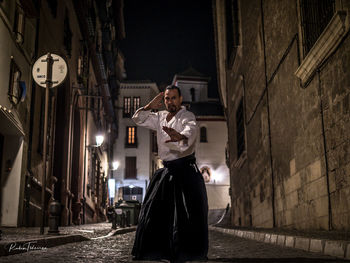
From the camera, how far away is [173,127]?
171 inches

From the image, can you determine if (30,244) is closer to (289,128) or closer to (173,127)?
(173,127)

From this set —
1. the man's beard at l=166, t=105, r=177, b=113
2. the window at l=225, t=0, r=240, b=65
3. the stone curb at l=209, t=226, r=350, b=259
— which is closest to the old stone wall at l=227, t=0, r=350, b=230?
the stone curb at l=209, t=226, r=350, b=259

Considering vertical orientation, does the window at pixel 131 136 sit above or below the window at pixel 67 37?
above

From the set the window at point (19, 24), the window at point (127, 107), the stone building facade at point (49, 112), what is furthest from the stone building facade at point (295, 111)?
the window at point (127, 107)

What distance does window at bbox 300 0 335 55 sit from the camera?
803cm

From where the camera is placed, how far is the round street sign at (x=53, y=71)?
880 centimetres

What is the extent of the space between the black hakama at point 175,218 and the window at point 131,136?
47.0m

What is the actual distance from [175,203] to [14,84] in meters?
7.13

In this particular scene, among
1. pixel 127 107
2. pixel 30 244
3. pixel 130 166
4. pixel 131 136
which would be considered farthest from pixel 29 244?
pixel 127 107

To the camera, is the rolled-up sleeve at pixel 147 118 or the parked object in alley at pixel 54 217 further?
the parked object in alley at pixel 54 217

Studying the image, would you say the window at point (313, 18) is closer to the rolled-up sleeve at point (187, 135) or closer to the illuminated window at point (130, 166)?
the rolled-up sleeve at point (187, 135)

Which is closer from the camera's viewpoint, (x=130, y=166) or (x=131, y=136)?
(x=130, y=166)

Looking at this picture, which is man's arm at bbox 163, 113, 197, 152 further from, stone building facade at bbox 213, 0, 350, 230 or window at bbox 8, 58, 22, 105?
window at bbox 8, 58, 22, 105

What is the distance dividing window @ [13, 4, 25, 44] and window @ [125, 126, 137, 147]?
4063 cm
